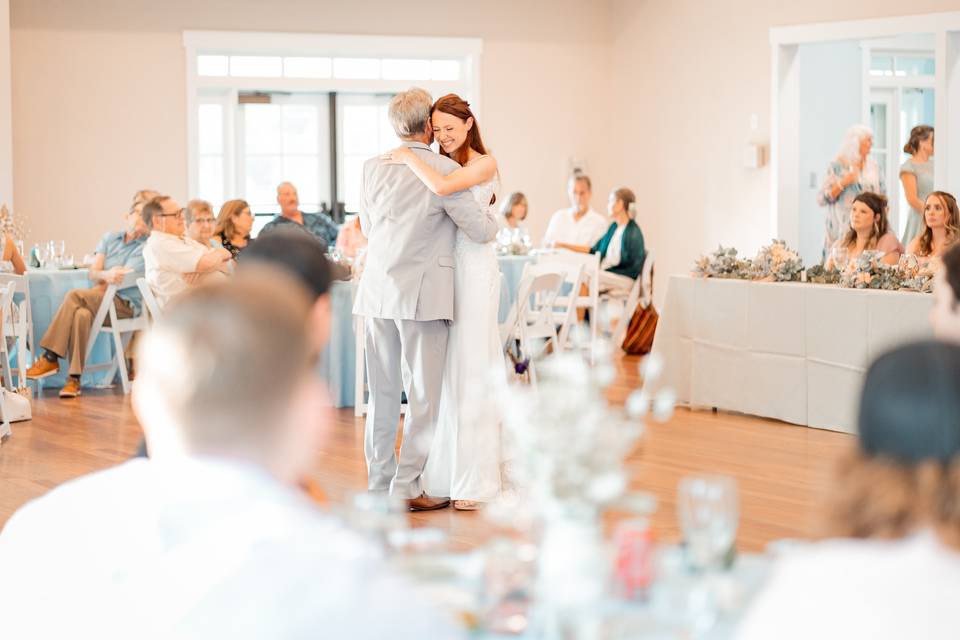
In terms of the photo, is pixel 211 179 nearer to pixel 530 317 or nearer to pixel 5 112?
pixel 5 112

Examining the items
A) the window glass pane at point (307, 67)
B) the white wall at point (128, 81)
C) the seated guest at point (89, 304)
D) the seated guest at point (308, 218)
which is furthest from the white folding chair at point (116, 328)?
the window glass pane at point (307, 67)

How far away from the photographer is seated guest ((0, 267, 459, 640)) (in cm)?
118

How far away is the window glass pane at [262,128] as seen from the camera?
1236cm

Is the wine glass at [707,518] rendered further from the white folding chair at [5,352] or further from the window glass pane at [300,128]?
the window glass pane at [300,128]

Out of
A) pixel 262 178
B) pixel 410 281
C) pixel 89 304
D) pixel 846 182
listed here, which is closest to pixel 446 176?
pixel 410 281

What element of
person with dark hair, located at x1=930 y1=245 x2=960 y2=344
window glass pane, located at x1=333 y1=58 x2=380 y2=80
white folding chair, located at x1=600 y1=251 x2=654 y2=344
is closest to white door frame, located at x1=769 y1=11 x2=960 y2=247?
white folding chair, located at x1=600 y1=251 x2=654 y2=344

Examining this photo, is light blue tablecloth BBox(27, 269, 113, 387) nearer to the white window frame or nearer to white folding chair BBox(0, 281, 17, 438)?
white folding chair BBox(0, 281, 17, 438)

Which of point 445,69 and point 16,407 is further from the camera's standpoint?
point 445,69

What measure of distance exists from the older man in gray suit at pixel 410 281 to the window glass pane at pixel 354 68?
24.5ft

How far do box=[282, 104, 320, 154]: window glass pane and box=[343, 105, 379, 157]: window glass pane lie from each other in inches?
11.8

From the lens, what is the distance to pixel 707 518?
1698mm

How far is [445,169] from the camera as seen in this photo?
4.72 metres

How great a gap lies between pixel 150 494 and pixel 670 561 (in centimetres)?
76

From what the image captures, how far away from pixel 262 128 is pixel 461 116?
8.03 meters
